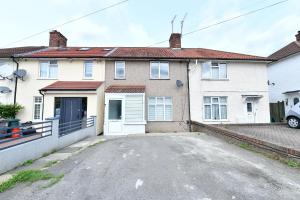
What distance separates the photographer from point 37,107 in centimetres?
1258

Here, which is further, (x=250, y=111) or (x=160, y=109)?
(x=250, y=111)

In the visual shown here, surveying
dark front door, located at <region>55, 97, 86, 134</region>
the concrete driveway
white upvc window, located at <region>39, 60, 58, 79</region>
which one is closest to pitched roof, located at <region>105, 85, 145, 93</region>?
dark front door, located at <region>55, 97, 86, 134</region>

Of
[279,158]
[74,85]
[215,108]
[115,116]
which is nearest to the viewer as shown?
[279,158]

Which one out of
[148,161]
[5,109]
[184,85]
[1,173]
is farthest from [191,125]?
[5,109]

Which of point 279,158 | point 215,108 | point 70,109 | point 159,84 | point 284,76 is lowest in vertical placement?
point 279,158

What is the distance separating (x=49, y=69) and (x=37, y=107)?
3131mm

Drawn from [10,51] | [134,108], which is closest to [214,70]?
[134,108]

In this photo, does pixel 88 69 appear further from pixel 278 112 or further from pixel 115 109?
pixel 278 112

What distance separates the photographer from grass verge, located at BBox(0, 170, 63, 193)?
3.66 m

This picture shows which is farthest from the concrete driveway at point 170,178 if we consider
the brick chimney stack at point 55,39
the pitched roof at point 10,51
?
the brick chimney stack at point 55,39

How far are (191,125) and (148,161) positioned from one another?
8350mm

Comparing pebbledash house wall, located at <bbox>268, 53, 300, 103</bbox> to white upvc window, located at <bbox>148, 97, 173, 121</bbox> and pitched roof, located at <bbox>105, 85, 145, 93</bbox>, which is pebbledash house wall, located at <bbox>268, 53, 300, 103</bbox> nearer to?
white upvc window, located at <bbox>148, 97, 173, 121</bbox>

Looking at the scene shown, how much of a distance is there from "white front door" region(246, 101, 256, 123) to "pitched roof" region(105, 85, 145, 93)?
8948 mm

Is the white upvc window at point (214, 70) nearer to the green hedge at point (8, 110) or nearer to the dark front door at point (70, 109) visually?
the dark front door at point (70, 109)
